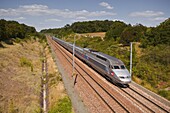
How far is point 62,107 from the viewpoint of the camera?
15.5 metres

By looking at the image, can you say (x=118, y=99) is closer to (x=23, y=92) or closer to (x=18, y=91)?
(x=23, y=92)

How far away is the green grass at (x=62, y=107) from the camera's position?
15.0 m

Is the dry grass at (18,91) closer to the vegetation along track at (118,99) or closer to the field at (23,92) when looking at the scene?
the field at (23,92)

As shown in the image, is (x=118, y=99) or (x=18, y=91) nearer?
(x=118, y=99)

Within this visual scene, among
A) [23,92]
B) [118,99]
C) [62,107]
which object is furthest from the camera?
[23,92]

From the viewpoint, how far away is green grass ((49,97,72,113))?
1497 centimetres

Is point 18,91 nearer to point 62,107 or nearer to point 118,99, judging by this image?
point 62,107

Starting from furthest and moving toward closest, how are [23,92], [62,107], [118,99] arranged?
[23,92] < [118,99] < [62,107]

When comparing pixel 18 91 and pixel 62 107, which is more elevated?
pixel 62 107

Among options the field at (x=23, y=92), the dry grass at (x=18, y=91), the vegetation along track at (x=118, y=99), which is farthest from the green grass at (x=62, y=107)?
the vegetation along track at (x=118, y=99)

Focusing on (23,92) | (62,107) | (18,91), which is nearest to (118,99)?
(62,107)

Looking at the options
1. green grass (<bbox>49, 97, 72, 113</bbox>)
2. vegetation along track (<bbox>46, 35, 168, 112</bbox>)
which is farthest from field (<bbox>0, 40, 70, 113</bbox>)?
vegetation along track (<bbox>46, 35, 168, 112</bbox>)

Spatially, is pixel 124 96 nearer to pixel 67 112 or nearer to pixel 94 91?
pixel 94 91

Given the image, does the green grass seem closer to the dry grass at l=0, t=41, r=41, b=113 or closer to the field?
the field
